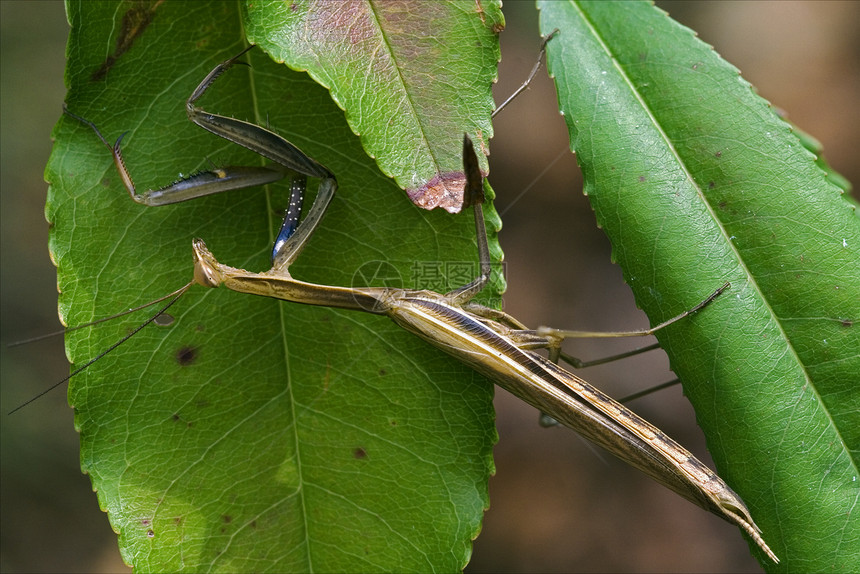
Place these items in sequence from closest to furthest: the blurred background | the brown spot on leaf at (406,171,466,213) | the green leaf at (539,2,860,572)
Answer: the brown spot on leaf at (406,171,466,213) → the green leaf at (539,2,860,572) → the blurred background

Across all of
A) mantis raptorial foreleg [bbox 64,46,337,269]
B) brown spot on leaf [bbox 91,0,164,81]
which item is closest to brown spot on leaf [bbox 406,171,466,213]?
mantis raptorial foreleg [bbox 64,46,337,269]

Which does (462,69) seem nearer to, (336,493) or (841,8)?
(336,493)

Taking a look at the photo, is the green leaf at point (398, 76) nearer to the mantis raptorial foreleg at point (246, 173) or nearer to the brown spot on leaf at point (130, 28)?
the mantis raptorial foreleg at point (246, 173)

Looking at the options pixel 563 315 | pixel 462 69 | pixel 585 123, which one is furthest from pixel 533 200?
pixel 462 69

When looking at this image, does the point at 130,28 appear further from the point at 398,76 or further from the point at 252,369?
the point at 252,369

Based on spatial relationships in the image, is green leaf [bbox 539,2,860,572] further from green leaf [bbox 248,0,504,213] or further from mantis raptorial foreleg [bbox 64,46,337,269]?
mantis raptorial foreleg [bbox 64,46,337,269]

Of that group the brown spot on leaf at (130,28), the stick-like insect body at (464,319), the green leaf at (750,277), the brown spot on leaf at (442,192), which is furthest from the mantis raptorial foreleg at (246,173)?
the green leaf at (750,277)
